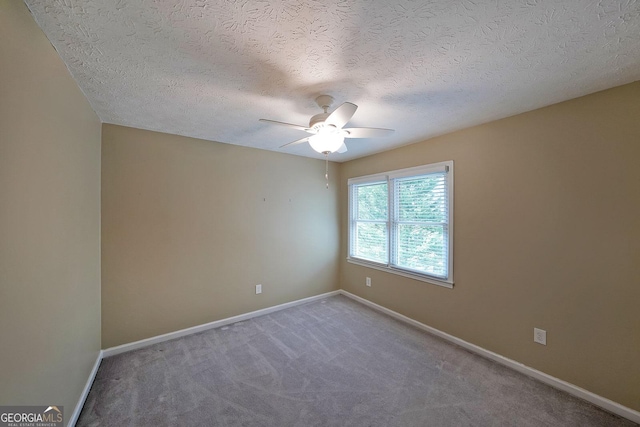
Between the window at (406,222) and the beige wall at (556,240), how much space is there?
138 mm

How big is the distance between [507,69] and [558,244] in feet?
4.95

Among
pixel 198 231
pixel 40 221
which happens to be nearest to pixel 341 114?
pixel 40 221

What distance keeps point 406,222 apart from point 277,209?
1840 mm

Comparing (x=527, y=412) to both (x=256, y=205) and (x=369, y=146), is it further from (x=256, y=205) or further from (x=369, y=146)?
(x=256, y=205)

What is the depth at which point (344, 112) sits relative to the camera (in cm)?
156

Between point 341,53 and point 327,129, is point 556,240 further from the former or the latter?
point 341,53

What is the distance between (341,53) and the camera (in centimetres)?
136

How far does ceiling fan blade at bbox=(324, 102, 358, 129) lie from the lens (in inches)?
59.2

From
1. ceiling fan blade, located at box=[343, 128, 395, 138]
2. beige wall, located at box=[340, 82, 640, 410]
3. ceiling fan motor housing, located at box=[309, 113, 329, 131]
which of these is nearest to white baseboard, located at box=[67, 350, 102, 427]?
ceiling fan motor housing, located at box=[309, 113, 329, 131]

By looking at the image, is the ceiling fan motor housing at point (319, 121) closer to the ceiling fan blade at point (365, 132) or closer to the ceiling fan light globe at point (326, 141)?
the ceiling fan light globe at point (326, 141)

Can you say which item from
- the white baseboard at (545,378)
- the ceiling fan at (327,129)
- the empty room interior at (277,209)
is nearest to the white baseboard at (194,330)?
the empty room interior at (277,209)

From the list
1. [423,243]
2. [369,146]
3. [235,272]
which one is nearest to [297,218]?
[235,272]

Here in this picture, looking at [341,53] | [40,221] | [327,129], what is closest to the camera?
[40,221]

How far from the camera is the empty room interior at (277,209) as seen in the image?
1.15 metres
